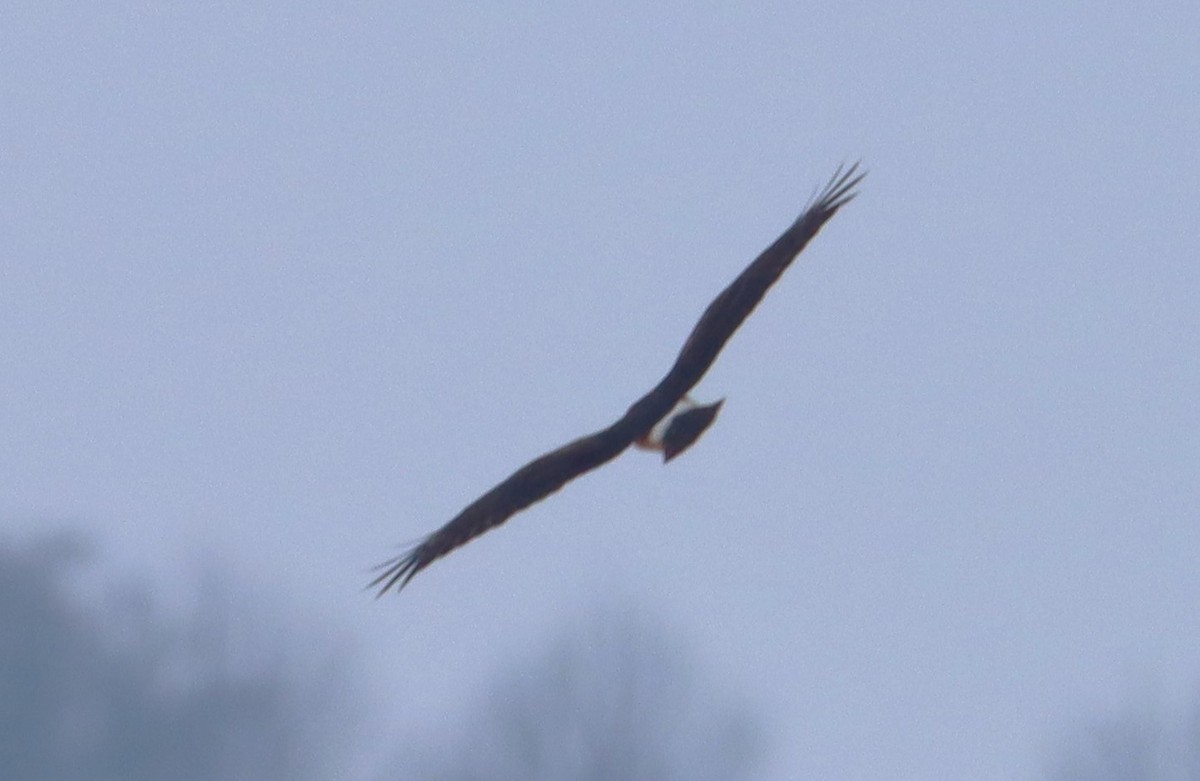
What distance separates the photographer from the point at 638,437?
41.1 feet

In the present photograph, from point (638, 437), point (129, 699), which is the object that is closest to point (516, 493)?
point (638, 437)

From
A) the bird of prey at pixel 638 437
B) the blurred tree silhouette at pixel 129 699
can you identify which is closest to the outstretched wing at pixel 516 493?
the bird of prey at pixel 638 437

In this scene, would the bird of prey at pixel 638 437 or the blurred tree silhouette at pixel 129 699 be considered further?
the blurred tree silhouette at pixel 129 699

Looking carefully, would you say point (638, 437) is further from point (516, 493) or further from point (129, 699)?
point (129, 699)

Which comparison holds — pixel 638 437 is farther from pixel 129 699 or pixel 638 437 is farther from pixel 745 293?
pixel 129 699

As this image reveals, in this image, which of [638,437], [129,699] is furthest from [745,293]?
[129,699]

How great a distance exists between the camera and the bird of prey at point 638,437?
41.1 feet

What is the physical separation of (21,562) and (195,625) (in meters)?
5.59

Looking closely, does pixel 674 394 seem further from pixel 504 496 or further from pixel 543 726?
pixel 543 726

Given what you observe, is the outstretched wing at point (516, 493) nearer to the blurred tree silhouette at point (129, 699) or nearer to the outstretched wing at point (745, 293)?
the outstretched wing at point (745, 293)

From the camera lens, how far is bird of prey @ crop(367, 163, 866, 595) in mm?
12531

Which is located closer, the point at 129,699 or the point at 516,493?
the point at 516,493

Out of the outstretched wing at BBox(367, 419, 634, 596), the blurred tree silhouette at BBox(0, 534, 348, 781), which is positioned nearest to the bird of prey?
the outstretched wing at BBox(367, 419, 634, 596)

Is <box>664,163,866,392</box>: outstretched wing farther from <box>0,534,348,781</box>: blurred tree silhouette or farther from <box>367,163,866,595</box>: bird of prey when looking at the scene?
<box>0,534,348,781</box>: blurred tree silhouette
